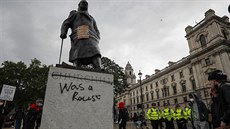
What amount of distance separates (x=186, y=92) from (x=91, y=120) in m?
36.1

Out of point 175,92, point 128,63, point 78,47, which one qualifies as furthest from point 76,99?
point 128,63

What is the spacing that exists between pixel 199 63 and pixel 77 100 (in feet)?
107

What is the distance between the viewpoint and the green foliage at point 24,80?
23938 mm

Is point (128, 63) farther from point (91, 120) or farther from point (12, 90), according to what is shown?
point (91, 120)

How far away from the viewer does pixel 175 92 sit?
124 feet

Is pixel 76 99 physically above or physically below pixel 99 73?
below

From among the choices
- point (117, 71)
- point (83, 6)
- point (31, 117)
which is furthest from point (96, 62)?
point (117, 71)

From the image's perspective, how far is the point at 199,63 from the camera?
29922 millimetres

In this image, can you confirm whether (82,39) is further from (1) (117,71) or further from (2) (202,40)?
(2) (202,40)

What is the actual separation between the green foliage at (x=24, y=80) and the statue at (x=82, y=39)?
23602mm

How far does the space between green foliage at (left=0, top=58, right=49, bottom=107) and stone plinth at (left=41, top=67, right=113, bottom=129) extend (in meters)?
24.5

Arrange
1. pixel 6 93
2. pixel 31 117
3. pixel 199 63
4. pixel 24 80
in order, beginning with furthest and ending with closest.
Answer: pixel 199 63 → pixel 24 80 → pixel 6 93 → pixel 31 117

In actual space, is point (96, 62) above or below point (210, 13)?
below

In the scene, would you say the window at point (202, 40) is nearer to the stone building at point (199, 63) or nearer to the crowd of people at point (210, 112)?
the stone building at point (199, 63)
